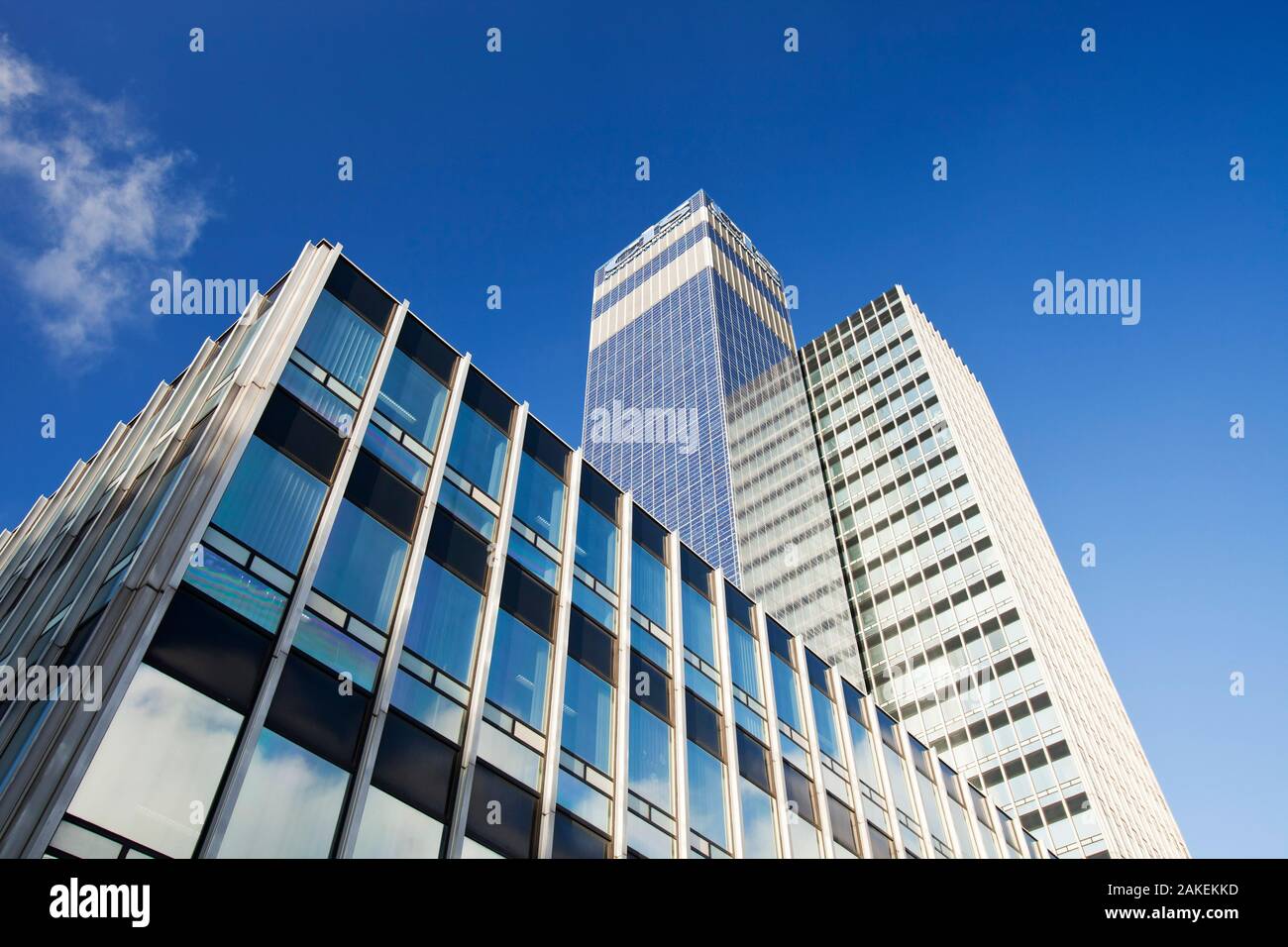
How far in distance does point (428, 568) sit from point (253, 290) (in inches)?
355

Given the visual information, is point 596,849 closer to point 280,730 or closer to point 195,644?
point 280,730

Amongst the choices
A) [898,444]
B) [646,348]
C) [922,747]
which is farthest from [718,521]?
[922,747]

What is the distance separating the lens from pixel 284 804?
1336 cm

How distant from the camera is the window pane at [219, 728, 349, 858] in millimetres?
12719

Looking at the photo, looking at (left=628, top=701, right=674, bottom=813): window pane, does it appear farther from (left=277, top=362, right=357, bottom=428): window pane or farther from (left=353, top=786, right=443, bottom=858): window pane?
(left=277, top=362, right=357, bottom=428): window pane

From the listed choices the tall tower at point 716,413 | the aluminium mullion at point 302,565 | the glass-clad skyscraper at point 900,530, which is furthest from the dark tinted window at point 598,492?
the tall tower at point 716,413

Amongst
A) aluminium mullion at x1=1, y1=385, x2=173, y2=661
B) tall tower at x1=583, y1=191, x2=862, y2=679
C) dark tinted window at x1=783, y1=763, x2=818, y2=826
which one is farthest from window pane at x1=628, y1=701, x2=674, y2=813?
Result: tall tower at x1=583, y1=191, x2=862, y2=679

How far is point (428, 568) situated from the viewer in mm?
18734

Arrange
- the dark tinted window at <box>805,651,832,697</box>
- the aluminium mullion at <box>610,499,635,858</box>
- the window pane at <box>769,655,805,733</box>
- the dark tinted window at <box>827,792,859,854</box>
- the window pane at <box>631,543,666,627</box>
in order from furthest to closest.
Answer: the dark tinted window at <box>805,651,832,697</box>, the window pane at <box>769,655,805,733</box>, the dark tinted window at <box>827,792,859,854</box>, the window pane at <box>631,543,666,627</box>, the aluminium mullion at <box>610,499,635,858</box>

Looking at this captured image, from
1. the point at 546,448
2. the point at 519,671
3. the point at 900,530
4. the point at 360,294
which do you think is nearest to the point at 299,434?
the point at 360,294

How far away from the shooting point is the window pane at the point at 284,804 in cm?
1272

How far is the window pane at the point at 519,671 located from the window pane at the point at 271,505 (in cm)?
464

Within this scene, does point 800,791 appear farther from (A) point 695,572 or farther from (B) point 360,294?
(B) point 360,294

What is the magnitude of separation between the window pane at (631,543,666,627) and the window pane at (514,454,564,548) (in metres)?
2.86
